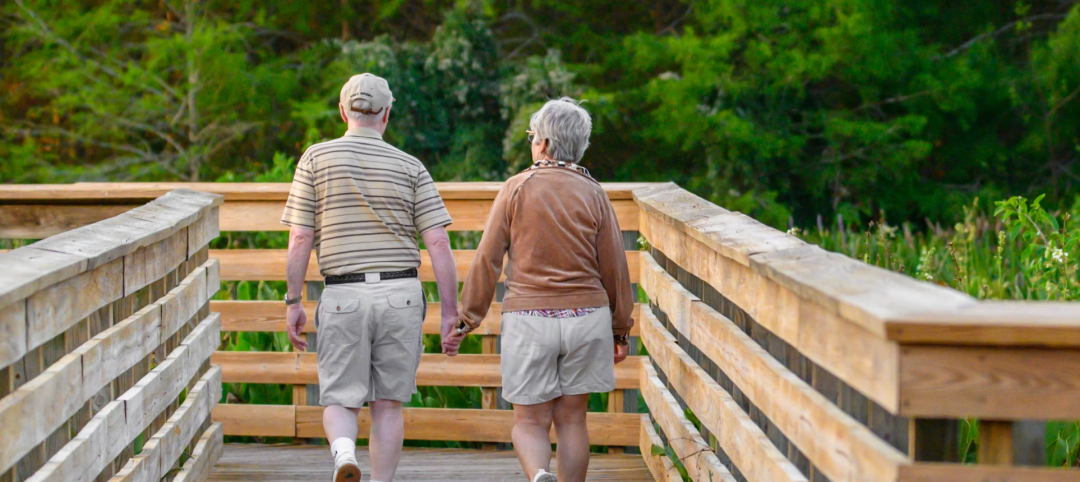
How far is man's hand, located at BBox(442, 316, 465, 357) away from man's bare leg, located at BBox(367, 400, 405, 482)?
25cm

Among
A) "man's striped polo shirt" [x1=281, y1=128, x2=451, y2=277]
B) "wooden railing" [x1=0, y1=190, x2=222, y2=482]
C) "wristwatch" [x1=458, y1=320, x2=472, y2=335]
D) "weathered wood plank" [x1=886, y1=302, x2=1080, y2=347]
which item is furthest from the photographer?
"wristwatch" [x1=458, y1=320, x2=472, y2=335]

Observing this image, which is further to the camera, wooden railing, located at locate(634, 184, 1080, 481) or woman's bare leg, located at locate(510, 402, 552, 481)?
woman's bare leg, located at locate(510, 402, 552, 481)

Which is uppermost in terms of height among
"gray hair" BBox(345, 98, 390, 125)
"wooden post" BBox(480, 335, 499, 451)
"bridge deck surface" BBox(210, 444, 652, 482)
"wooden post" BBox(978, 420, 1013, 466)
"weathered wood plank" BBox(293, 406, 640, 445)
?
"gray hair" BBox(345, 98, 390, 125)

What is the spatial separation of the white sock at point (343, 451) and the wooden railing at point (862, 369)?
1094 mm

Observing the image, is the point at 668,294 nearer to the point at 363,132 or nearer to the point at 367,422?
the point at 363,132

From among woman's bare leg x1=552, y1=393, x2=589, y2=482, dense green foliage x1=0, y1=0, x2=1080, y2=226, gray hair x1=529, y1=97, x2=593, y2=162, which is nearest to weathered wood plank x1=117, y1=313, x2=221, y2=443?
woman's bare leg x1=552, y1=393, x2=589, y2=482

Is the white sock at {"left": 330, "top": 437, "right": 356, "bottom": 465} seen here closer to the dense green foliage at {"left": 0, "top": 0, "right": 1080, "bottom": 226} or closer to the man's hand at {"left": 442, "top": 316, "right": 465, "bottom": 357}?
the man's hand at {"left": 442, "top": 316, "right": 465, "bottom": 357}

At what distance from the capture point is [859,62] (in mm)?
16438

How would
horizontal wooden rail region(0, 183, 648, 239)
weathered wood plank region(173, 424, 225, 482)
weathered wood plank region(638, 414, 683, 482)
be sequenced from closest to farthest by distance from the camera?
weathered wood plank region(638, 414, 683, 482) → weathered wood plank region(173, 424, 225, 482) → horizontal wooden rail region(0, 183, 648, 239)

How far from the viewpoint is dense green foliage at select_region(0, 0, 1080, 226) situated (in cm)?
1591

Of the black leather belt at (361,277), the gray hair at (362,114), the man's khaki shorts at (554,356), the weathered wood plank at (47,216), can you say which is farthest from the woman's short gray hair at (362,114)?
the weathered wood plank at (47,216)

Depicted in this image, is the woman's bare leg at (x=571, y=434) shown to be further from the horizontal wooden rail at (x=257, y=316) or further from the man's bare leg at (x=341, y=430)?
the horizontal wooden rail at (x=257, y=316)

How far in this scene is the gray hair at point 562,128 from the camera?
3.48 metres

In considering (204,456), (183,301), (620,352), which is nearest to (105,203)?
(183,301)
